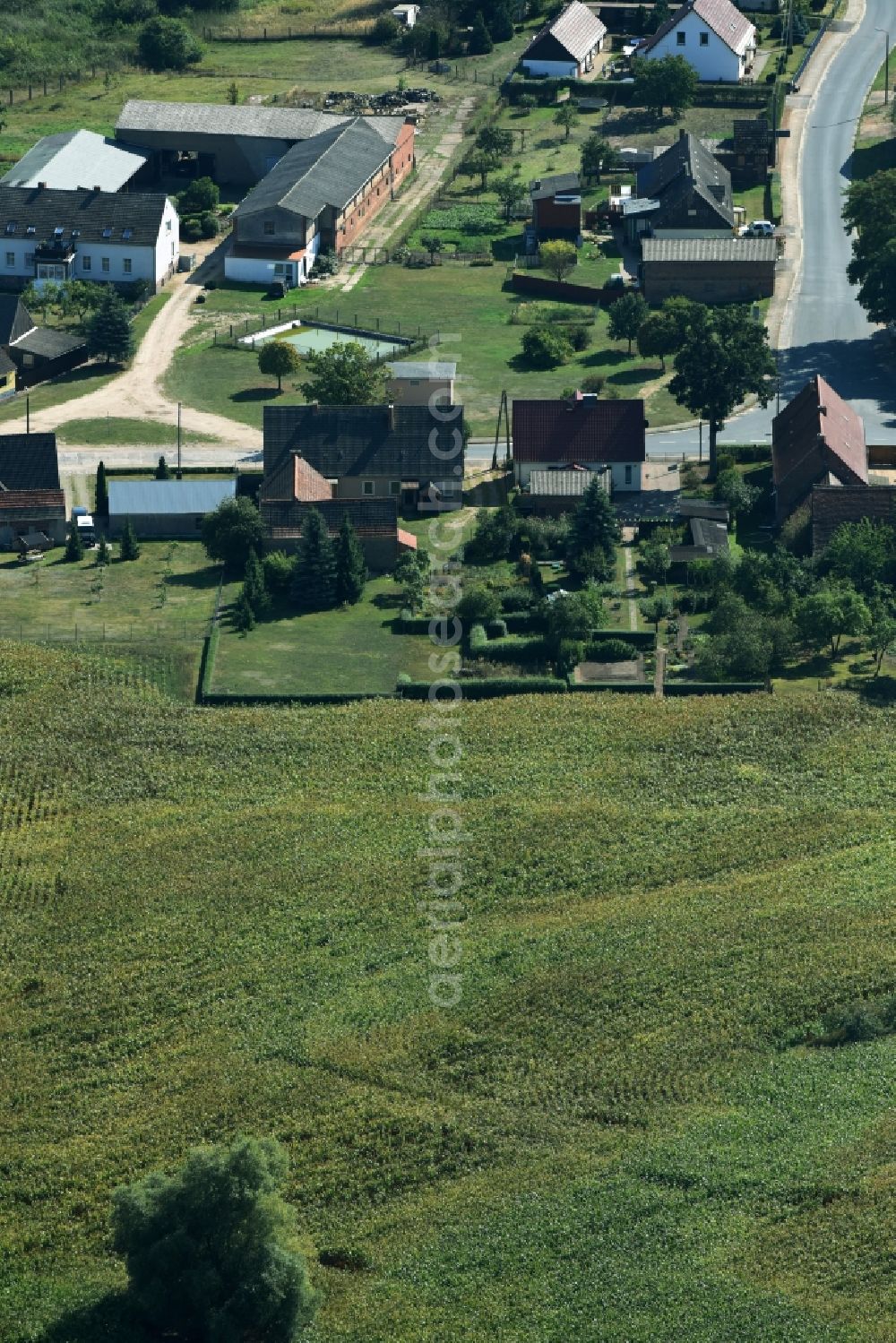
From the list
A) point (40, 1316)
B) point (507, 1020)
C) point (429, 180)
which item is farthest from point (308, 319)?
point (40, 1316)

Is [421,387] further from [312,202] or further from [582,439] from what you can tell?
[312,202]

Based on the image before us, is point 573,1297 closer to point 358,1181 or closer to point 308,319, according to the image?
point 358,1181

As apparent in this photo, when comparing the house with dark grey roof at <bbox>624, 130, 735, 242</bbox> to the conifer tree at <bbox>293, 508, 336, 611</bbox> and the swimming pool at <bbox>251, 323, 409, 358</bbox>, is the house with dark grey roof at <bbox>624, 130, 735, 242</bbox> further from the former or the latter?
the conifer tree at <bbox>293, 508, 336, 611</bbox>

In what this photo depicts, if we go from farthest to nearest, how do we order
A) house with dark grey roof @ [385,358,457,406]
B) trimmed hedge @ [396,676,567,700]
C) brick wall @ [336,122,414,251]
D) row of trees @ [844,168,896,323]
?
brick wall @ [336,122,414,251] < row of trees @ [844,168,896,323] < house with dark grey roof @ [385,358,457,406] < trimmed hedge @ [396,676,567,700]

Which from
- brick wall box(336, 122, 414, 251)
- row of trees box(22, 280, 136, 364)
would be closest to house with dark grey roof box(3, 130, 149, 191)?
row of trees box(22, 280, 136, 364)

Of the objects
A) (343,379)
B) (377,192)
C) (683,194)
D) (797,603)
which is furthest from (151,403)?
(797,603)
